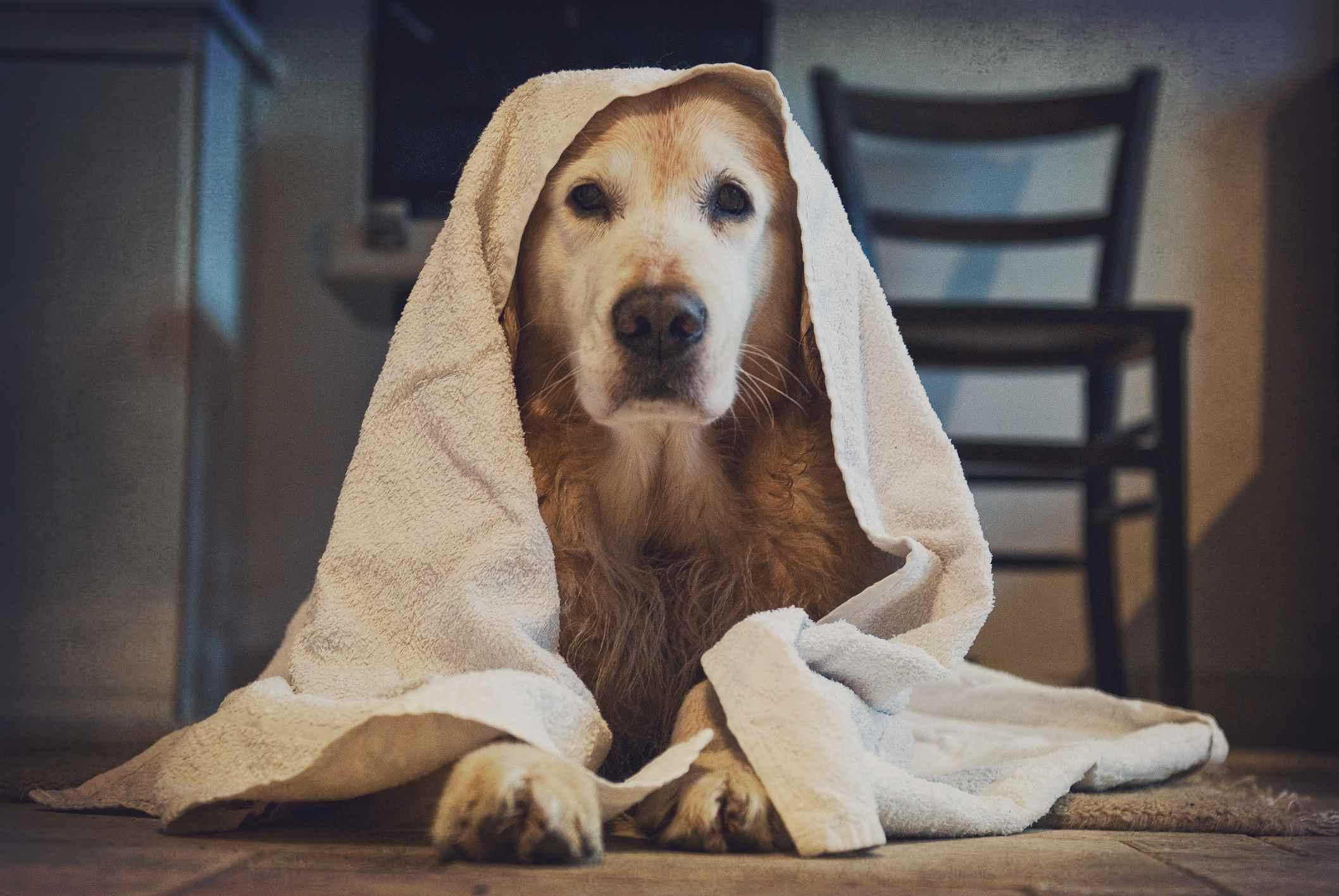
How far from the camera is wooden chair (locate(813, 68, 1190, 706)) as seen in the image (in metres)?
2.35

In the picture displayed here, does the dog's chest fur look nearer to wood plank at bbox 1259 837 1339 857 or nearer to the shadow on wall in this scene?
wood plank at bbox 1259 837 1339 857

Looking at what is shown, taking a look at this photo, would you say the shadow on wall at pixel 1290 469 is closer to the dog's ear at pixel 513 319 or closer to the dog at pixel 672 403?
the dog at pixel 672 403

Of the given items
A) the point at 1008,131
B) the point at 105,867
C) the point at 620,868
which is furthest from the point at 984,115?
the point at 105,867

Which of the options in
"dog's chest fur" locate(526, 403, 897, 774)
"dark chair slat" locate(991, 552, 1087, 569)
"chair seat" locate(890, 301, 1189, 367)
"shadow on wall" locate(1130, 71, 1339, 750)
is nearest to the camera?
"dog's chest fur" locate(526, 403, 897, 774)

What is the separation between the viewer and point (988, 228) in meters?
2.78

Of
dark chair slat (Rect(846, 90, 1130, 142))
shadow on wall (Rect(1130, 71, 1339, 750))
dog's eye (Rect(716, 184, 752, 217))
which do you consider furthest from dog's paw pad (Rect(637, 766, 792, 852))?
shadow on wall (Rect(1130, 71, 1339, 750))

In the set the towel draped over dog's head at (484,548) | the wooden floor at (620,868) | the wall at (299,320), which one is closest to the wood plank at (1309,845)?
the wooden floor at (620,868)

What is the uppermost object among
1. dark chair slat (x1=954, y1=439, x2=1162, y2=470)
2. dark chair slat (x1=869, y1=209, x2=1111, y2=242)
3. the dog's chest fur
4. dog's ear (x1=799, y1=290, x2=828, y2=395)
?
dark chair slat (x1=869, y1=209, x2=1111, y2=242)

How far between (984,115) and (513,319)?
1.73 m

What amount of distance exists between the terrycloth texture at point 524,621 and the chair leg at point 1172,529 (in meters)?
0.91

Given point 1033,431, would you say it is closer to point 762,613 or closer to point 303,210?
point 303,210

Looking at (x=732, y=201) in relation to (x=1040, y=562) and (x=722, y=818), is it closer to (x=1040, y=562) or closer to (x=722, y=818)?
(x=722, y=818)

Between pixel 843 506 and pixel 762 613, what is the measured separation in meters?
0.27

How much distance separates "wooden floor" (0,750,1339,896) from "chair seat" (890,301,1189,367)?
1.32 m
